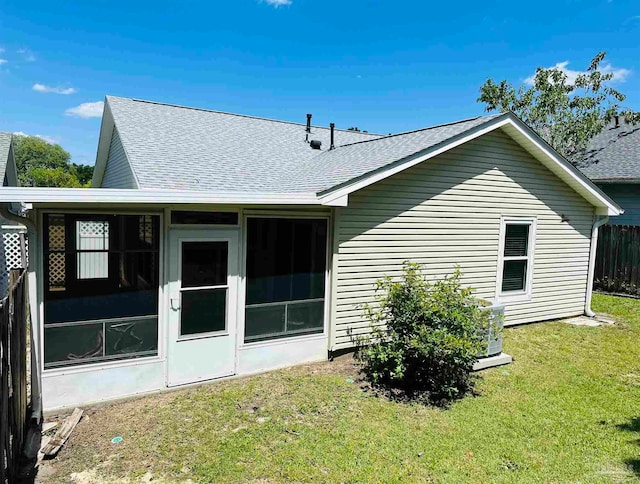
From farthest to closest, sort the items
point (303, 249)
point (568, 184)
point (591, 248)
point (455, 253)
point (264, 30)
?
point (264, 30) → point (591, 248) → point (568, 184) → point (455, 253) → point (303, 249)

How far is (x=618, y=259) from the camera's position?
12.5 meters

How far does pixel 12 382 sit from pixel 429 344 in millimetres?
4438

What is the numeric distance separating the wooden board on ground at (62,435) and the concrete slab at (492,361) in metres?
5.50

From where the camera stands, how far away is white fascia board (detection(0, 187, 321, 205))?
14.1 ft

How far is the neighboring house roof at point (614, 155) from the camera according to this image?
14.7 metres

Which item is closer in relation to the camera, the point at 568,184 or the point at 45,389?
the point at 45,389

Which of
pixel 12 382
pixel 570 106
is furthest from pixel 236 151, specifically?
pixel 570 106

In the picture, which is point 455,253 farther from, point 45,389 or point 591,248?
point 45,389

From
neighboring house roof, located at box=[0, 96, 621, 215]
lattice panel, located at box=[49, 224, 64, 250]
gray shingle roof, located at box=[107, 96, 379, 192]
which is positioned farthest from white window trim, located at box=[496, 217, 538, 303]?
lattice panel, located at box=[49, 224, 64, 250]

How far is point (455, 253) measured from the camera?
8.04 metres

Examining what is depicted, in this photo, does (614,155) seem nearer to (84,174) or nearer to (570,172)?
(570,172)

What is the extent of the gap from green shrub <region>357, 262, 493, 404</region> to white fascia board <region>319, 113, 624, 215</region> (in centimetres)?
159

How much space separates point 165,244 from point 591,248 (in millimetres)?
9469

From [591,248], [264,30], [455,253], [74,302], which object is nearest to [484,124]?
[455,253]
